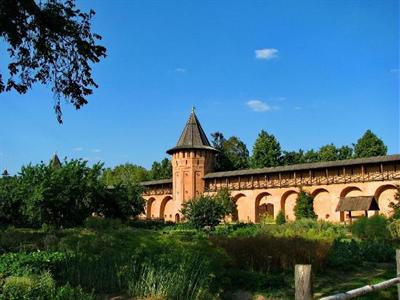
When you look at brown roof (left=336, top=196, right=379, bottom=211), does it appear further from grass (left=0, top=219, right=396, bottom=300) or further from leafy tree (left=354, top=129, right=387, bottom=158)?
grass (left=0, top=219, right=396, bottom=300)

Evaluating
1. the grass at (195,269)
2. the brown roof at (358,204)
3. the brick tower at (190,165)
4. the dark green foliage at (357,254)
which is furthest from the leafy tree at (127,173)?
the grass at (195,269)

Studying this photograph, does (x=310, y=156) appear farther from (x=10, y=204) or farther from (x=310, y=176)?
(x=10, y=204)

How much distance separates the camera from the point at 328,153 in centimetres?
4803

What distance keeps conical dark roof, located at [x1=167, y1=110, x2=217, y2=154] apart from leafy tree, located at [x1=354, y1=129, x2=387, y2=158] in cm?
1422

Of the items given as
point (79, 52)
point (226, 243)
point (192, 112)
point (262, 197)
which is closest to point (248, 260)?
point (226, 243)

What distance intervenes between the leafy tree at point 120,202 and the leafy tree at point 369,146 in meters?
24.2

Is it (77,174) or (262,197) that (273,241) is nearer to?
(77,174)

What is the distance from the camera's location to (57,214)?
23719 millimetres

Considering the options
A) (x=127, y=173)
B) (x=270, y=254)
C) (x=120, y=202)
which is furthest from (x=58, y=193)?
(x=127, y=173)

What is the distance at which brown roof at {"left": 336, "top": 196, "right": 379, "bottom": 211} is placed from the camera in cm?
2923

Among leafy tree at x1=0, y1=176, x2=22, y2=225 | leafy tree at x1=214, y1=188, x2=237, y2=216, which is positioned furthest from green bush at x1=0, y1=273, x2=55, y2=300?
leafy tree at x1=214, y1=188, x2=237, y2=216

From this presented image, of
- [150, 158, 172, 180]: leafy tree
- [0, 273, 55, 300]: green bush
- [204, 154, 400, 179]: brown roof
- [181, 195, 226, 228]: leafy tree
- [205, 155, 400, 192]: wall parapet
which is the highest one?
[150, 158, 172, 180]: leafy tree

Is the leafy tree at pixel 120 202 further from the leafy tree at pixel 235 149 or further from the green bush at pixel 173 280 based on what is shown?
the leafy tree at pixel 235 149

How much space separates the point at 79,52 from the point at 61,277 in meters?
3.63
